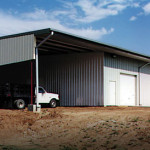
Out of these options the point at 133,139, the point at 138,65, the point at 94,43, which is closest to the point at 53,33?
the point at 94,43

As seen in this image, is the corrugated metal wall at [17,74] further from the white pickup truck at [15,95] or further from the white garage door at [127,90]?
the white garage door at [127,90]

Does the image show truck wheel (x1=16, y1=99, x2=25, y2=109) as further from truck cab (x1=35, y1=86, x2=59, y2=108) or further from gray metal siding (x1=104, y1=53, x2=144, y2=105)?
gray metal siding (x1=104, y1=53, x2=144, y2=105)

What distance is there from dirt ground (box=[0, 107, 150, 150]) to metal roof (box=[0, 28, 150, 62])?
519cm

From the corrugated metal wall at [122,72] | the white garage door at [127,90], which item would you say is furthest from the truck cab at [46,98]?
the white garage door at [127,90]

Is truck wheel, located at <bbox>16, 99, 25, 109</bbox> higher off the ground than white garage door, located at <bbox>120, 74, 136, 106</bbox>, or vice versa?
white garage door, located at <bbox>120, 74, 136, 106</bbox>

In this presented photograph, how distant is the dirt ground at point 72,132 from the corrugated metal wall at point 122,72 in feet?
29.4

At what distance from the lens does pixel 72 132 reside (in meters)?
12.8

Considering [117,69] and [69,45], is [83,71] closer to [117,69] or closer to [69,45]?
[69,45]

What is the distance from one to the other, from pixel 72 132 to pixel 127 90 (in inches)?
605

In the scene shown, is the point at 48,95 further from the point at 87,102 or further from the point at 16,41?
the point at 16,41

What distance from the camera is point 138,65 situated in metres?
29.5

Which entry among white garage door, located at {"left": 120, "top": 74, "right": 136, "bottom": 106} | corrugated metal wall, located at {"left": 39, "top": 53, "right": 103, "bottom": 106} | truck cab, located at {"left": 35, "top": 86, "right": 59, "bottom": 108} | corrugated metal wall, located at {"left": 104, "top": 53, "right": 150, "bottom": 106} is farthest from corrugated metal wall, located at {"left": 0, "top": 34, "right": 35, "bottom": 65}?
white garage door, located at {"left": 120, "top": 74, "right": 136, "bottom": 106}

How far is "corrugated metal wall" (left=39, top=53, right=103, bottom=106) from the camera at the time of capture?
78.2 feet

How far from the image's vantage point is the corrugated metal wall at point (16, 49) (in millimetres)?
18172
